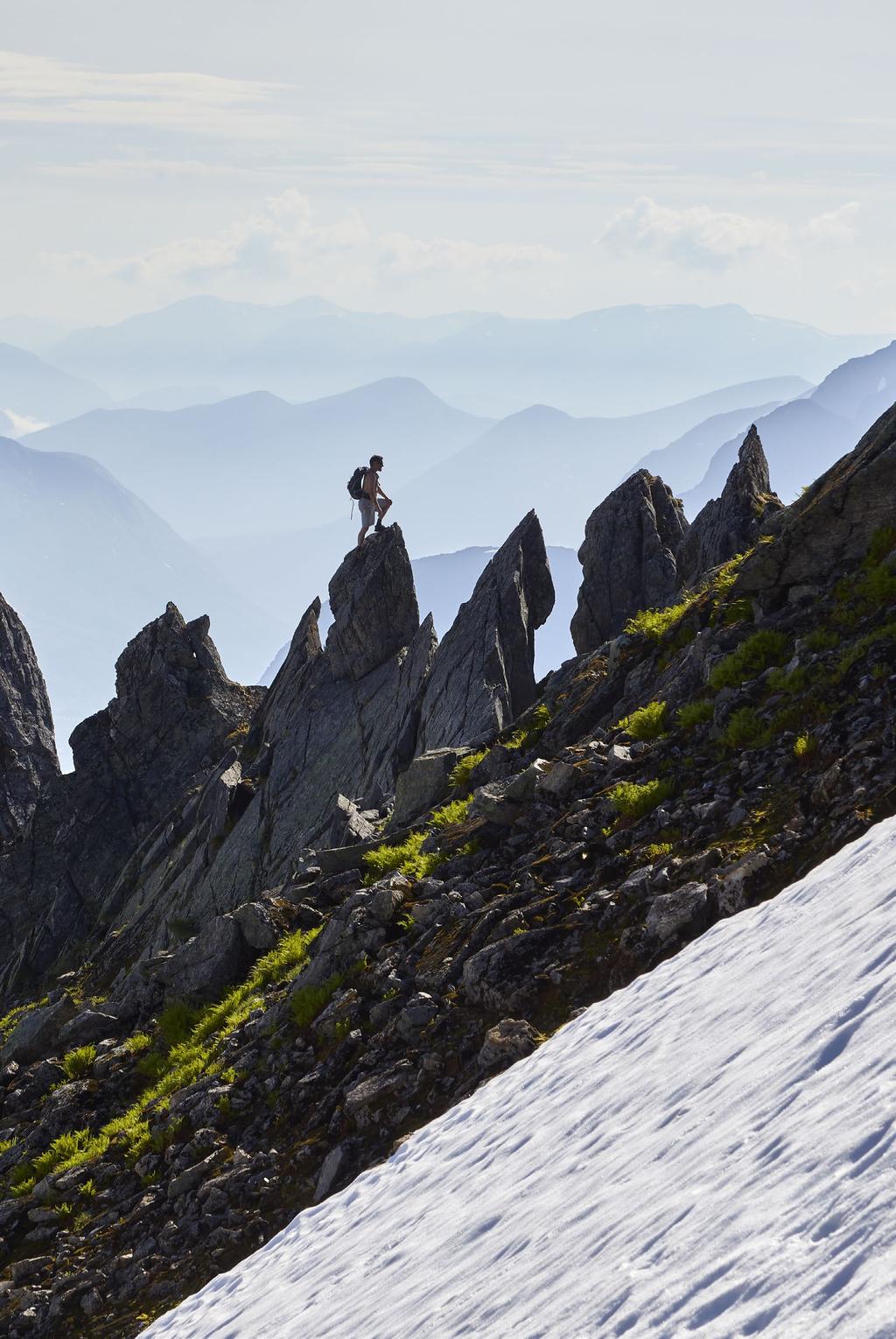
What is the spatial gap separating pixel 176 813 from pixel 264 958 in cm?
2441

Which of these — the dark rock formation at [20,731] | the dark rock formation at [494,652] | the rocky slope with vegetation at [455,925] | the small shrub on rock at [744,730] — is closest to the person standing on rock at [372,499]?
the dark rock formation at [494,652]

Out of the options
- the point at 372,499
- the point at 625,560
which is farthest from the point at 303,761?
Answer: the point at 625,560

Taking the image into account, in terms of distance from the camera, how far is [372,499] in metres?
40.6

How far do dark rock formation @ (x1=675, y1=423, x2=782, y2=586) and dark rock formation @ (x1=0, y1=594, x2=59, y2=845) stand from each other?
116ft

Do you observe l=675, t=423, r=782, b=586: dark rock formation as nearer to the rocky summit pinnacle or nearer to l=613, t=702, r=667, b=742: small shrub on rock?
the rocky summit pinnacle

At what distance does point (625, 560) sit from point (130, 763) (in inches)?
1005

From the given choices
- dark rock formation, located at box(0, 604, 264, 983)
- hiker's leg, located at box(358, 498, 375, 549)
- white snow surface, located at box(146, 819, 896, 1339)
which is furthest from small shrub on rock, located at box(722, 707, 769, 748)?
dark rock formation, located at box(0, 604, 264, 983)

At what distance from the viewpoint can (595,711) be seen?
21.8 m

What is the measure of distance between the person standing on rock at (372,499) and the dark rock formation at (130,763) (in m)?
13.4

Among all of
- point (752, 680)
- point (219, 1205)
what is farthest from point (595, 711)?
point (219, 1205)

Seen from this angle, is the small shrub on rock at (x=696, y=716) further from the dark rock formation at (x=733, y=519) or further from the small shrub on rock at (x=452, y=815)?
the dark rock formation at (x=733, y=519)

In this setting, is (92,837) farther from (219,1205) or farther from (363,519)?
(219,1205)

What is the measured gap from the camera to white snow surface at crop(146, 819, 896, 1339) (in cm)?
648

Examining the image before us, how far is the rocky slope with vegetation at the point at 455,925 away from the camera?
45.2 ft
